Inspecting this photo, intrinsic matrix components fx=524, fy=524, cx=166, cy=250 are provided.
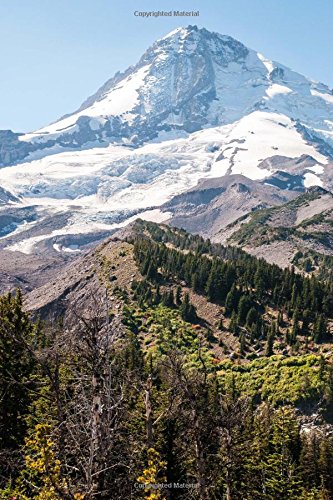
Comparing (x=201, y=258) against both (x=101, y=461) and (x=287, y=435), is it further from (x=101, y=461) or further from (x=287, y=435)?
(x=101, y=461)

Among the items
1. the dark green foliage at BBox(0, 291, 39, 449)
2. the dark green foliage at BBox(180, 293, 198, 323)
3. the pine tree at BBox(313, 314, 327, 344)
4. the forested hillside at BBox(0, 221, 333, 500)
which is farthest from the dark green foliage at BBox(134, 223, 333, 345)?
the dark green foliage at BBox(0, 291, 39, 449)

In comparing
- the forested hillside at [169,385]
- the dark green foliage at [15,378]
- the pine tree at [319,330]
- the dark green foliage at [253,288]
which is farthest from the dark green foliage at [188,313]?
the dark green foliage at [15,378]

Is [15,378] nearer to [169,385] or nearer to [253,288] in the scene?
[169,385]

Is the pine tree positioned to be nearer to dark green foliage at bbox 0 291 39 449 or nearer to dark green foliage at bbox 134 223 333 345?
dark green foliage at bbox 134 223 333 345

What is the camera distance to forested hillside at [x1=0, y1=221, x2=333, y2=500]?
1981cm

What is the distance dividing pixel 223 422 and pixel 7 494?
12.2 meters

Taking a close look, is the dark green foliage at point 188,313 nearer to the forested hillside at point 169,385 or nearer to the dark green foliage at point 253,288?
the forested hillside at point 169,385

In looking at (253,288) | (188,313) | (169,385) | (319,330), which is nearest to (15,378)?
(169,385)

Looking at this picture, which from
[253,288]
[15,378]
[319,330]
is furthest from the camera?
[253,288]

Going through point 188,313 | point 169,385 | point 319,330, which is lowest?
point 188,313

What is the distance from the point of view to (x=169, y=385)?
37188 mm

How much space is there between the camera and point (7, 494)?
24969 mm

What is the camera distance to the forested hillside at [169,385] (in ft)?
65.0

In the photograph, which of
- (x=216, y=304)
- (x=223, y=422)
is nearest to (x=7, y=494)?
(x=223, y=422)
